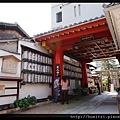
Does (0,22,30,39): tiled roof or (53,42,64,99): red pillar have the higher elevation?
(0,22,30,39): tiled roof

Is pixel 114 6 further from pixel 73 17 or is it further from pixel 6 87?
pixel 73 17

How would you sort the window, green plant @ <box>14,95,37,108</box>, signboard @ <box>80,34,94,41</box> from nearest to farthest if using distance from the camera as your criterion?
green plant @ <box>14,95,37,108</box> < signboard @ <box>80,34,94,41</box> < the window

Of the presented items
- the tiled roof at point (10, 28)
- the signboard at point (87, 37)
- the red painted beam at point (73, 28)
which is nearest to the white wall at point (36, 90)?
the red painted beam at point (73, 28)

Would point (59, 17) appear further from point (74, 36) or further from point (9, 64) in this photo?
point (9, 64)

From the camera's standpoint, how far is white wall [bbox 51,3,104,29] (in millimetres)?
13352

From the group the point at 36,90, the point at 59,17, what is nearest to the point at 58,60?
the point at 36,90

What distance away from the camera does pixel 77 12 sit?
49.0 feet

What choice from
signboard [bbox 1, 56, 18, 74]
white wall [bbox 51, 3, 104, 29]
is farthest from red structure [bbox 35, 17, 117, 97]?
white wall [bbox 51, 3, 104, 29]

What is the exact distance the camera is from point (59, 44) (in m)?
9.16

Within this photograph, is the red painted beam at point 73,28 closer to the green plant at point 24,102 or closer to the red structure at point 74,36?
the red structure at point 74,36

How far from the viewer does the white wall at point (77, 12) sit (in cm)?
1335

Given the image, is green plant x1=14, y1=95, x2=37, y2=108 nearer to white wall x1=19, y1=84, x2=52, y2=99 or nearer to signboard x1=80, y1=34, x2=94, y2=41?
white wall x1=19, y1=84, x2=52, y2=99

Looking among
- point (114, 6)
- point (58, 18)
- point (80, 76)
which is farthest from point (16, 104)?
point (58, 18)

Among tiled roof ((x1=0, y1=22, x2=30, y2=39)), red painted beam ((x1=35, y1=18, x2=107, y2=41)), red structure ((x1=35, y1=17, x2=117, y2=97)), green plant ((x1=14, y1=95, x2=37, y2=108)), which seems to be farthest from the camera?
tiled roof ((x1=0, y1=22, x2=30, y2=39))
